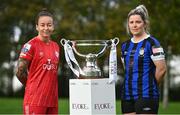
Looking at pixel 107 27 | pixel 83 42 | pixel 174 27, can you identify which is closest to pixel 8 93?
pixel 107 27

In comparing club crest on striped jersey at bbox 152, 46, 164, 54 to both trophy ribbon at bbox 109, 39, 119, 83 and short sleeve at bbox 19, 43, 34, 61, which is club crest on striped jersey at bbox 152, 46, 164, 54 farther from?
short sleeve at bbox 19, 43, 34, 61

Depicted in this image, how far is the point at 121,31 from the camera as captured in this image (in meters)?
28.8

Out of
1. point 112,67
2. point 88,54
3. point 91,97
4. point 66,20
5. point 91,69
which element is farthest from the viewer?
point 66,20

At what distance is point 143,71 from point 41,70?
44.2 inches

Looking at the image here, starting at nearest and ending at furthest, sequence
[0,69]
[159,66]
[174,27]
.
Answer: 1. [159,66]
2. [174,27]
3. [0,69]

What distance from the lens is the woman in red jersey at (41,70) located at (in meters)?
6.15

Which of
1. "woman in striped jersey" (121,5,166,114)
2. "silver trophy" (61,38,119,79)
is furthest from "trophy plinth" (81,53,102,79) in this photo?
"woman in striped jersey" (121,5,166,114)

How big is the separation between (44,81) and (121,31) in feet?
74.8

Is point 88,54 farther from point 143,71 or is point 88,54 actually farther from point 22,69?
point 143,71

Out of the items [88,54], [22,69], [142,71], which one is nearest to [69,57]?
[88,54]

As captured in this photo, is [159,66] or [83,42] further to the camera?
[83,42]

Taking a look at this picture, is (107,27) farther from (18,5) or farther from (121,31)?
(18,5)

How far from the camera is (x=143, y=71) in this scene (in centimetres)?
586

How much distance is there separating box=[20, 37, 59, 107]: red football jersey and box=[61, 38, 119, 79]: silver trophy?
18.4 inches
